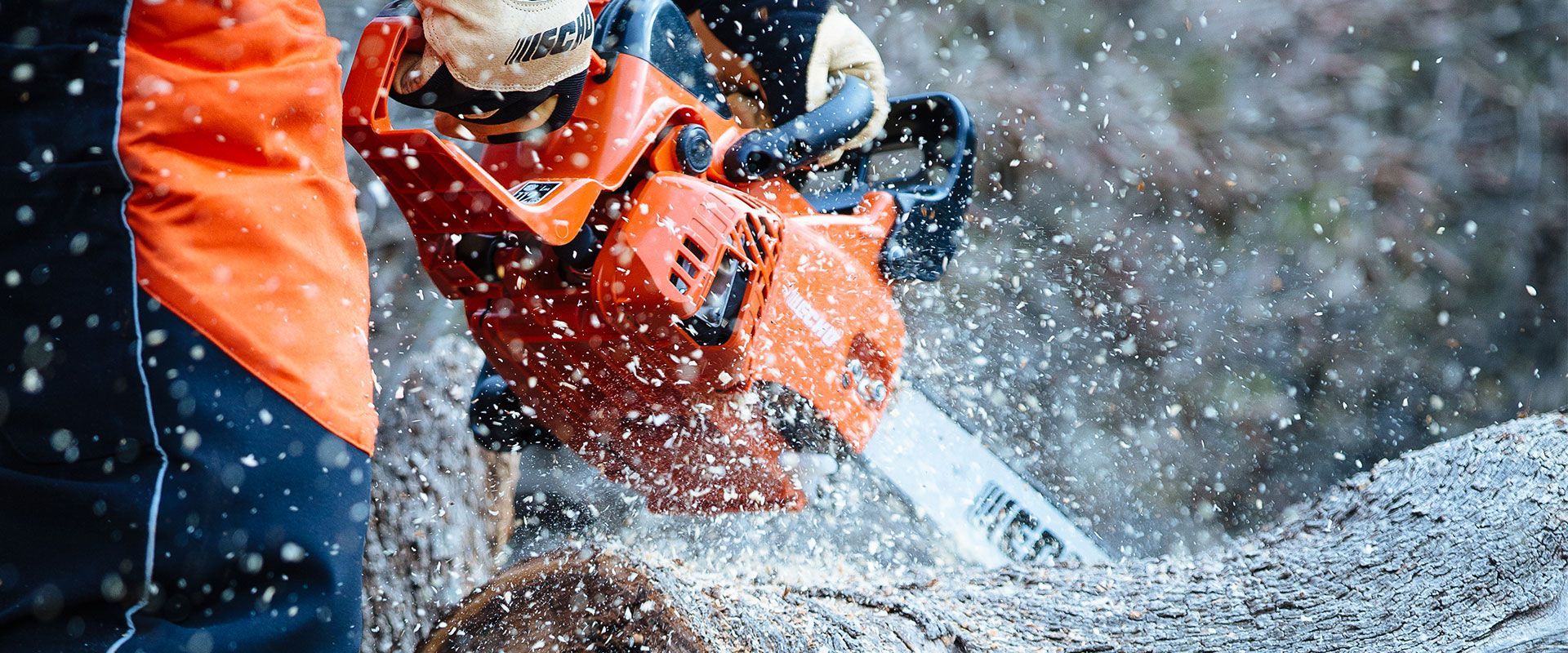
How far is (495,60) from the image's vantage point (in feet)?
4.56

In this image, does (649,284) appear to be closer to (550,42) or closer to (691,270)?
(691,270)

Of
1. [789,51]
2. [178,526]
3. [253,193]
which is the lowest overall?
[178,526]

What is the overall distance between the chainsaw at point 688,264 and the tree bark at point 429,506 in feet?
1.38

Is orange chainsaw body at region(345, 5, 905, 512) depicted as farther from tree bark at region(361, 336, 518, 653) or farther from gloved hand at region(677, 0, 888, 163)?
tree bark at region(361, 336, 518, 653)

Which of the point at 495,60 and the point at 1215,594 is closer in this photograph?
the point at 495,60

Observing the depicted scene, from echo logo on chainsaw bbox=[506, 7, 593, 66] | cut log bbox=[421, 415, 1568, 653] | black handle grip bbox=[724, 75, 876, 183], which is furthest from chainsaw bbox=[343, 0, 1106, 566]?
cut log bbox=[421, 415, 1568, 653]

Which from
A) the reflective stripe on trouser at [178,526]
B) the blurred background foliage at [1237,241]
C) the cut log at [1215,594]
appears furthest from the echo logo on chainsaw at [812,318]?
the blurred background foliage at [1237,241]

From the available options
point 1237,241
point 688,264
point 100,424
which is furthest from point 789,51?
point 1237,241

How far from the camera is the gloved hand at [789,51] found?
204cm

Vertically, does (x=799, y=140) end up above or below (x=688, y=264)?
above

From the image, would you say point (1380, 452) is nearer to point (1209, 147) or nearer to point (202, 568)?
point (1209, 147)

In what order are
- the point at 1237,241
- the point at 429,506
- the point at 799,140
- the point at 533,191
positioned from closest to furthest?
the point at 533,191
the point at 799,140
the point at 429,506
the point at 1237,241

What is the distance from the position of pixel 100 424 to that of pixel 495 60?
0.71 meters

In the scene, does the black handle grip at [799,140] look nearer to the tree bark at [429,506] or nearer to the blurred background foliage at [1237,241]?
the tree bark at [429,506]
